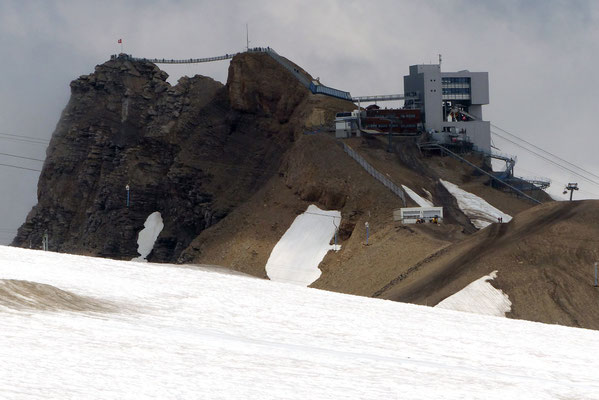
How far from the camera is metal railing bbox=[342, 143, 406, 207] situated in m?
99.9

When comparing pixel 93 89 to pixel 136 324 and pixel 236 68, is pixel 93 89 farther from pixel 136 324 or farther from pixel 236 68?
pixel 136 324

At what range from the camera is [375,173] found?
104m

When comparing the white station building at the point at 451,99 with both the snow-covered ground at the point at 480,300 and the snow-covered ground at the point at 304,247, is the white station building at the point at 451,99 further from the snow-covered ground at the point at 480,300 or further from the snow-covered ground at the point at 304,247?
the snow-covered ground at the point at 480,300

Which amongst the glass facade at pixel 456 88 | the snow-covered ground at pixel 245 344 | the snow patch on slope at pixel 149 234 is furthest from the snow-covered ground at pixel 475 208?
the snow-covered ground at pixel 245 344

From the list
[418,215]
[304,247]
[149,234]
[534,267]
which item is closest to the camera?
[534,267]

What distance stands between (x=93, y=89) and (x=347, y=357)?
399 ft

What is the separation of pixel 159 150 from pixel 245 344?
107 metres

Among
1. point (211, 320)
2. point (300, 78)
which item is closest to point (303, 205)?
point (300, 78)

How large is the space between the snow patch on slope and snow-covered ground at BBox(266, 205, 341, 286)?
2580 centimetres

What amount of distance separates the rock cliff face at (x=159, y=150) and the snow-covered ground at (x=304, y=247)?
1552 centimetres

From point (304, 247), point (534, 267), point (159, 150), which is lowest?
point (534, 267)

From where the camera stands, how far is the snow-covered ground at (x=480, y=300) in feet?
189

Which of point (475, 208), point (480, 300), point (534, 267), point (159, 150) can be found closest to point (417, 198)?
point (475, 208)

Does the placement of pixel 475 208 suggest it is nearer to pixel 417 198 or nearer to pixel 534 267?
pixel 417 198
